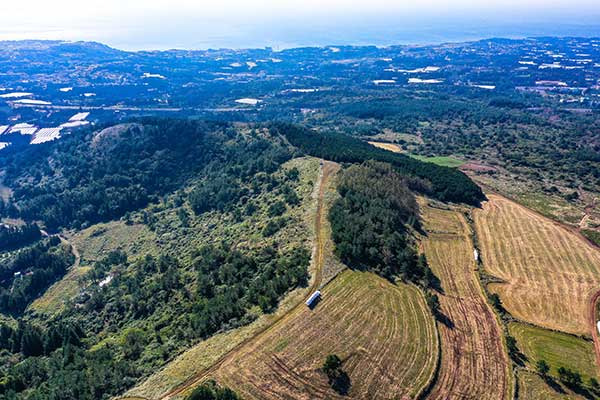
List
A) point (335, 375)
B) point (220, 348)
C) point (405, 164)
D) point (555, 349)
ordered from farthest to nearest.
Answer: point (405, 164) < point (555, 349) < point (220, 348) < point (335, 375)

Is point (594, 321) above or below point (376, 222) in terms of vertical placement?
below

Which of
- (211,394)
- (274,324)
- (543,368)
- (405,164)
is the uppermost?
(405,164)

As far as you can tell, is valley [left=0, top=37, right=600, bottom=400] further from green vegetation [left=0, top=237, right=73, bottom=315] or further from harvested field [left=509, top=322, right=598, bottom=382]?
green vegetation [left=0, top=237, right=73, bottom=315]

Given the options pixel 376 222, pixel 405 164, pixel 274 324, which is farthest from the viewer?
pixel 405 164

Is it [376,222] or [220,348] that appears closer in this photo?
[220,348]

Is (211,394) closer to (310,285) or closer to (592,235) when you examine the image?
(310,285)

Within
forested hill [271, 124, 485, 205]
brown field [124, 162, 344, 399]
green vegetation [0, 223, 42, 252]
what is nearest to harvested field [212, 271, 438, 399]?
brown field [124, 162, 344, 399]

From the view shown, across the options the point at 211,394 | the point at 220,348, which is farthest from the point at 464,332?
the point at 211,394

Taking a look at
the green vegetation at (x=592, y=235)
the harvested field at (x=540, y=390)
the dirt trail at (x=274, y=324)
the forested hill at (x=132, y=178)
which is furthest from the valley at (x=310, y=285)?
the forested hill at (x=132, y=178)
